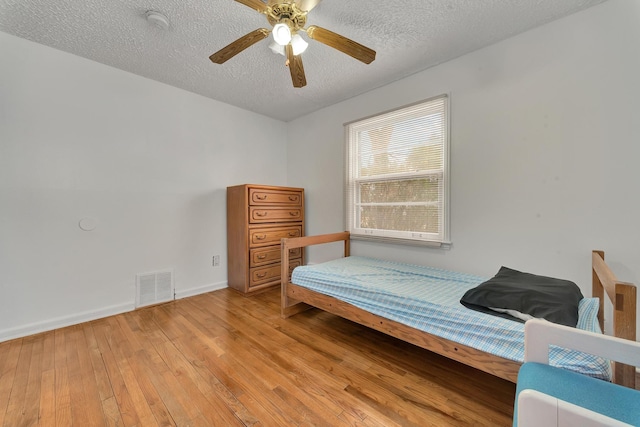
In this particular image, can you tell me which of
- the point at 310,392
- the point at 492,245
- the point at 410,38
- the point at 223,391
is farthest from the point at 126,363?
the point at 410,38

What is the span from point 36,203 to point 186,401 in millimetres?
2077

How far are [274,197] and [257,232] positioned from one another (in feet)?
1.67

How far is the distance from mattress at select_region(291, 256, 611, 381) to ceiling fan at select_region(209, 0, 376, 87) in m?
1.61

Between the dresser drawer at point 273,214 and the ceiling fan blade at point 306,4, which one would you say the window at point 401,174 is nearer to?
the dresser drawer at point 273,214

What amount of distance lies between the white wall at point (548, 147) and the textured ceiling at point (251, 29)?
194mm

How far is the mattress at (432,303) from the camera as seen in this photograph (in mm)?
1156

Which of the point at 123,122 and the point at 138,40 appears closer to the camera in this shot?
the point at 138,40

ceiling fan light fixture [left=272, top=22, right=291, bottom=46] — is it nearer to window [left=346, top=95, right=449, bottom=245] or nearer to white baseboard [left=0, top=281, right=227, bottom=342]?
window [left=346, top=95, right=449, bottom=245]

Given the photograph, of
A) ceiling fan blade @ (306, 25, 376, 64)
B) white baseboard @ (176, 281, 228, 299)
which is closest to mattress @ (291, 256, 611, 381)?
white baseboard @ (176, 281, 228, 299)

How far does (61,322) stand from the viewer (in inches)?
83.0

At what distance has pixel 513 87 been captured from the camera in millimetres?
1939

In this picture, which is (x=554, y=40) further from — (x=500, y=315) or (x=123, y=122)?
(x=123, y=122)

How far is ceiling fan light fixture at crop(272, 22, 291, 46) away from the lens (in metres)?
1.41

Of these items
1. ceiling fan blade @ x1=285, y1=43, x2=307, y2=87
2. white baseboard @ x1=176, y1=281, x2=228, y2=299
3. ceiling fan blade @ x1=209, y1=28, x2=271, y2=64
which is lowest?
white baseboard @ x1=176, y1=281, x2=228, y2=299
